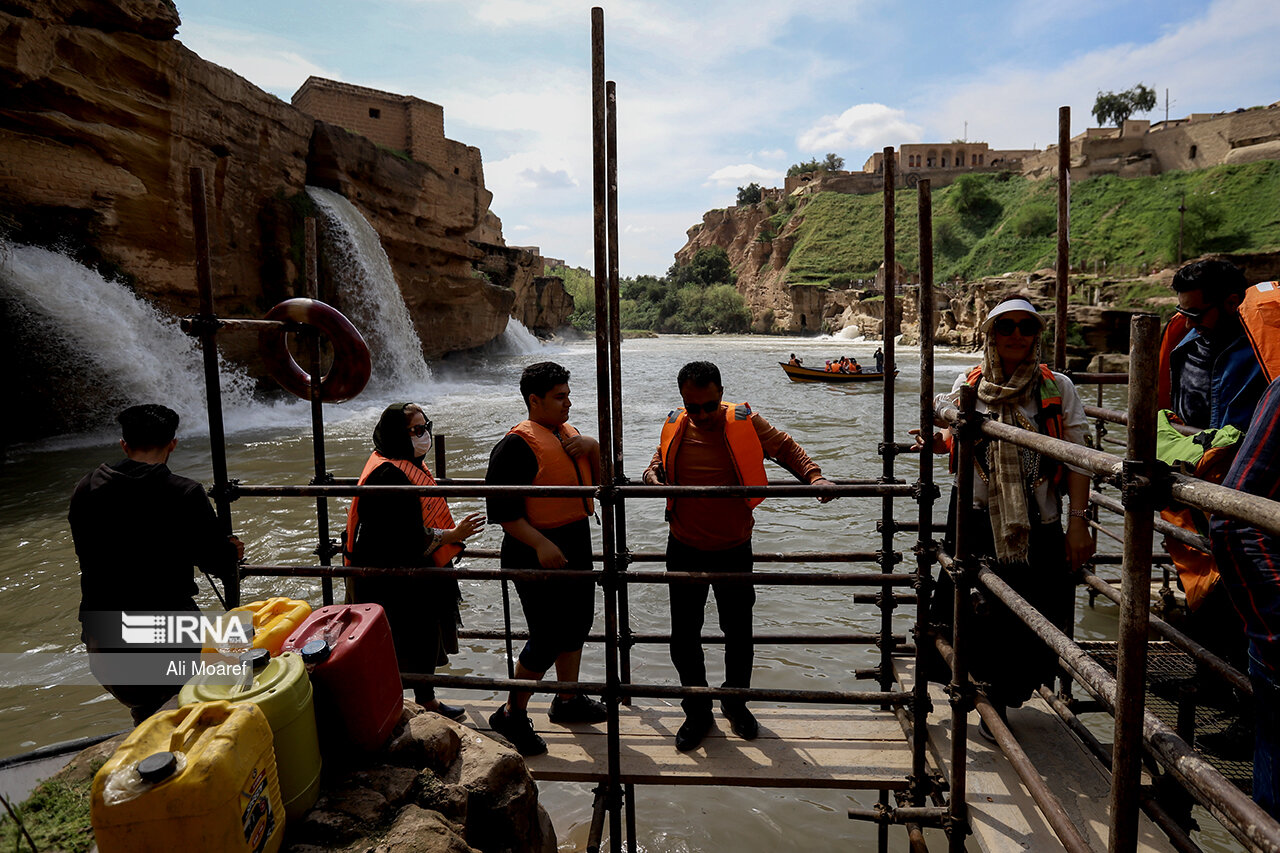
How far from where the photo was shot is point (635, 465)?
12.5m

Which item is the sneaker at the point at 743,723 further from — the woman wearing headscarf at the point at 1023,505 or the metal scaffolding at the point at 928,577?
the woman wearing headscarf at the point at 1023,505

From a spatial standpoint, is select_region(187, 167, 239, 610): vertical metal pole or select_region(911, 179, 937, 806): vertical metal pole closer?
select_region(911, 179, 937, 806): vertical metal pole

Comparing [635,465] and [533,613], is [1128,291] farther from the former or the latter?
[533,613]

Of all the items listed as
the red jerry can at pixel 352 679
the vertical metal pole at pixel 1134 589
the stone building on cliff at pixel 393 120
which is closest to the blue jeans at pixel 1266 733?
the vertical metal pole at pixel 1134 589

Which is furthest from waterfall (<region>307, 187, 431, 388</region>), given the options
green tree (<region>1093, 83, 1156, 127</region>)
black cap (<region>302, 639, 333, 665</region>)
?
green tree (<region>1093, 83, 1156, 127</region>)

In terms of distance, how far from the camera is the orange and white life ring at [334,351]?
3.26m

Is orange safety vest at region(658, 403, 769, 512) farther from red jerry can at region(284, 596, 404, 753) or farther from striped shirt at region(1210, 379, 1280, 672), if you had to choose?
striped shirt at region(1210, 379, 1280, 672)

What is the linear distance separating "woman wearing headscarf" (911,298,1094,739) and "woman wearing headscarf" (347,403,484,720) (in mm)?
2132

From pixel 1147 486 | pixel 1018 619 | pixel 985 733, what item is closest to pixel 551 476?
pixel 1018 619

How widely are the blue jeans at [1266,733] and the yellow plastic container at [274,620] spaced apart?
8.53 ft

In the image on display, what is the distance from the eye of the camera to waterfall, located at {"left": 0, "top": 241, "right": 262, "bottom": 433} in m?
11.8

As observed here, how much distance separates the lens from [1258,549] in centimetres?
158

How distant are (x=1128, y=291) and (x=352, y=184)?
31.3 m

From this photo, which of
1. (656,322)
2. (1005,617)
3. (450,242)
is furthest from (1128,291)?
(656,322)
